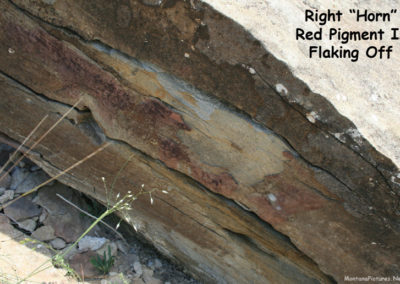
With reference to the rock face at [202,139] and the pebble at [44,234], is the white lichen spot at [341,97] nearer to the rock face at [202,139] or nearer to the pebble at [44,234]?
the rock face at [202,139]

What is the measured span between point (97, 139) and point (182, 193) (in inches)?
20.7

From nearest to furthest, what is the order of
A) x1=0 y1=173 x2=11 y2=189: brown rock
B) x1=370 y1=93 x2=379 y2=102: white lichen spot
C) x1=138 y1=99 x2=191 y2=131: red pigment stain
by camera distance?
x1=370 y1=93 x2=379 y2=102: white lichen spot < x1=138 y1=99 x2=191 y2=131: red pigment stain < x1=0 y1=173 x2=11 y2=189: brown rock

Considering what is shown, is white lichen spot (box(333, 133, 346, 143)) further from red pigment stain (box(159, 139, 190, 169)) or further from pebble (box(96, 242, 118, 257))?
pebble (box(96, 242, 118, 257))

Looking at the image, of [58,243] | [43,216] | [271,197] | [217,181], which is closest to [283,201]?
[271,197]

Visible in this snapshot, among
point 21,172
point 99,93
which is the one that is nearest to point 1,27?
point 99,93

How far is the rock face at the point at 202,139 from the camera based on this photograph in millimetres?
1873

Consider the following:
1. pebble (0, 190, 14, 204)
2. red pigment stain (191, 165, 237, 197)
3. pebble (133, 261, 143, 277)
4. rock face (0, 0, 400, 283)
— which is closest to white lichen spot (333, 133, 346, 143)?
rock face (0, 0, 400, 283)

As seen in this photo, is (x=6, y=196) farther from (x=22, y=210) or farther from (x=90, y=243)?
(x=90, y=243)

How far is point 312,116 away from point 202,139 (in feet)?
1.72

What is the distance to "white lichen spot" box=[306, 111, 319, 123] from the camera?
184 centimetres

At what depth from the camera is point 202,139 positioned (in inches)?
82.1

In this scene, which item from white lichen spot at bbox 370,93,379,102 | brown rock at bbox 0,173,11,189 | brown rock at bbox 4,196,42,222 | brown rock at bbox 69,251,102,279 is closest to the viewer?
white lichen spot at bbox 370,93,379,102

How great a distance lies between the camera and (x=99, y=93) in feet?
7.15

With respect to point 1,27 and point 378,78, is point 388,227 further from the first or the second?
point 1,27
